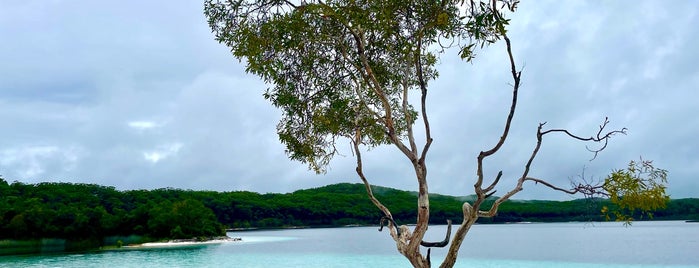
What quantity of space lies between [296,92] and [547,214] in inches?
5222

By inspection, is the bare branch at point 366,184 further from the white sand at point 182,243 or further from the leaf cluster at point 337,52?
the white sand at point 182,243

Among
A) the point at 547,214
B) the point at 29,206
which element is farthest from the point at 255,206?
the point at 547,214

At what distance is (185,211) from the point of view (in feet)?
234

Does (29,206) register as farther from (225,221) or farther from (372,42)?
(372,42)

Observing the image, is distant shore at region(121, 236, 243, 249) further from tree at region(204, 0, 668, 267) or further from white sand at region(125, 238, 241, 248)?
tree at region(204, 0, 668, 267)

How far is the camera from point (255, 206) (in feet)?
374

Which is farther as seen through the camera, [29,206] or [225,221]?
[225,221]

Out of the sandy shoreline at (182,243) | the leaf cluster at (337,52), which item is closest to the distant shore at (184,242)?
the sandy shoreline at (182,243)

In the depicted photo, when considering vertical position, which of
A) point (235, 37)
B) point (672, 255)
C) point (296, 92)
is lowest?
point (672, 255)

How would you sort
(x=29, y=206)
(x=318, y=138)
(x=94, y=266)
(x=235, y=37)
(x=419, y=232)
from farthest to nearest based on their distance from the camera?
(x=29, y=206)
(x=94, y=266)
(x=318, y=138)
(x=235, y=37)
(x=419, y=232)

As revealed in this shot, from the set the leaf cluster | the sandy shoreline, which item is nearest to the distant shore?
the sandy shoreline

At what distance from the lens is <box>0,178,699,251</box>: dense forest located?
64312mm

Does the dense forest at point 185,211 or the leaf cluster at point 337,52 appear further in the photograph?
the dense forest at point 185,211

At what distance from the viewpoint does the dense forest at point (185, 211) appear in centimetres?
6431
